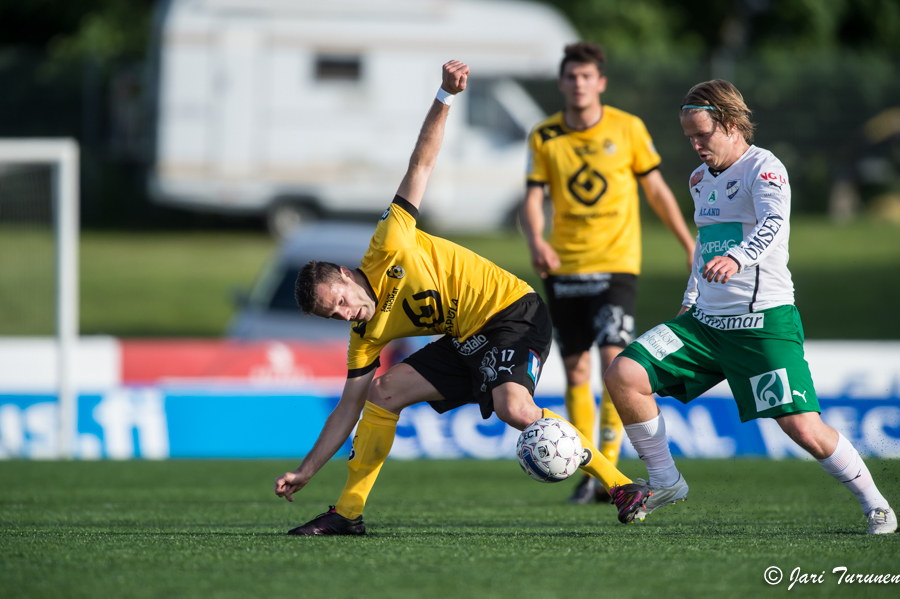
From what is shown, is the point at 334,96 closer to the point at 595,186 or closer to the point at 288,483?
the point at 595,186

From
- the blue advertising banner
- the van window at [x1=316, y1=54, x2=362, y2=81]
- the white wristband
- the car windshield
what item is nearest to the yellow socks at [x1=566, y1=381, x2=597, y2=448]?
the white wristband

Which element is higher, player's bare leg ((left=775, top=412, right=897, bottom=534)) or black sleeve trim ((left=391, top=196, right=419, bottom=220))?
black sleeve trim ((left=391, top=196, right=419, bottom=220))

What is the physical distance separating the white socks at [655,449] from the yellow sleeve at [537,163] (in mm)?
2186

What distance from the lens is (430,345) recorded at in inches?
195

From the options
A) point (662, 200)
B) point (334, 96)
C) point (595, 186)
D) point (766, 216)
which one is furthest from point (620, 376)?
point (334, 96)

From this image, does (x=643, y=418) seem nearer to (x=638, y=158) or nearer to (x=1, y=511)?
(x=638, y=158)

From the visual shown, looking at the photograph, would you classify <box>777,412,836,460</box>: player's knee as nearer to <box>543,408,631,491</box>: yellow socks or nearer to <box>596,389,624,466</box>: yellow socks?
<box>543,408,631,491</box>: yellow socks

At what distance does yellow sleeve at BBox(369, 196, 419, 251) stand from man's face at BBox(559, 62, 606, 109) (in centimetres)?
197

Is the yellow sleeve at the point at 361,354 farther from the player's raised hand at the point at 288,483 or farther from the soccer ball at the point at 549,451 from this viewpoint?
the soccer ball at the point at 549,451

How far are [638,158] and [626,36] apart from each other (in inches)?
817

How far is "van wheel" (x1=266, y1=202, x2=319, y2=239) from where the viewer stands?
19.5 meters

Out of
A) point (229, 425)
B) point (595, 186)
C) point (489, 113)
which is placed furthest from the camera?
point (489, 113)

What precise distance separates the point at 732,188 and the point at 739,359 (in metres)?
0.76

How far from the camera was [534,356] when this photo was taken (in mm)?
4785
